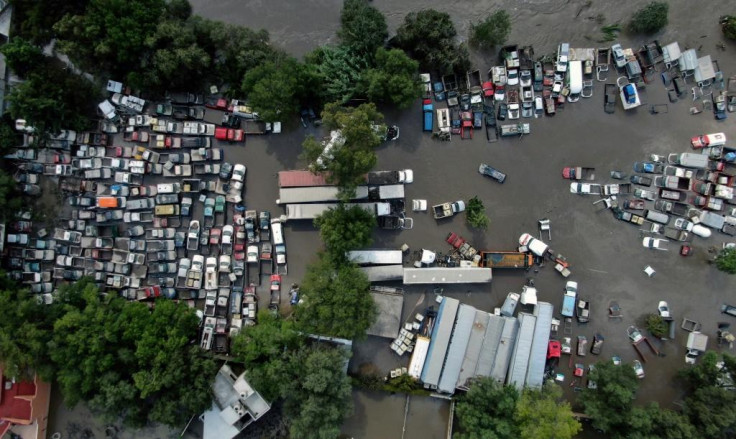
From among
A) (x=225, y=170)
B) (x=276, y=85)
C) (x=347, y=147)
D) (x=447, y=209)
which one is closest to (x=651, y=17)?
(x=447, y=209)

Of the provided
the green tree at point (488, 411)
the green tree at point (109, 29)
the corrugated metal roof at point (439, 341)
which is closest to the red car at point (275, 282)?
the corrugated metal roof at point (439, 341)

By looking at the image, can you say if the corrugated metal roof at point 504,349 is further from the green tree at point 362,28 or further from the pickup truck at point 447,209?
the green tree at point 362,28

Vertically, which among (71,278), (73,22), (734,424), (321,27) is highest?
(321,27)

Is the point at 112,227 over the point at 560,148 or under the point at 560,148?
under

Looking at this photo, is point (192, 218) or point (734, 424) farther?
point (192, 218)

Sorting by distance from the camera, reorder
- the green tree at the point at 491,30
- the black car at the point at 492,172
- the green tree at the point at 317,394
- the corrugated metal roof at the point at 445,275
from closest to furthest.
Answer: the green tree at the point at 317,394 < the green tree at the point at 491,30 < the corrugated metal roof at the point at 445,275 < the black car at the point at 492,172

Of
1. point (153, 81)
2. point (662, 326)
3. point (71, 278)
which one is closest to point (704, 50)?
point (662, 326)

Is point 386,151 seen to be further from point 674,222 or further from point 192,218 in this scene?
point 674,222

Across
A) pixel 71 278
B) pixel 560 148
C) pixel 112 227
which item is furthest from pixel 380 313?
pixel 71 278
